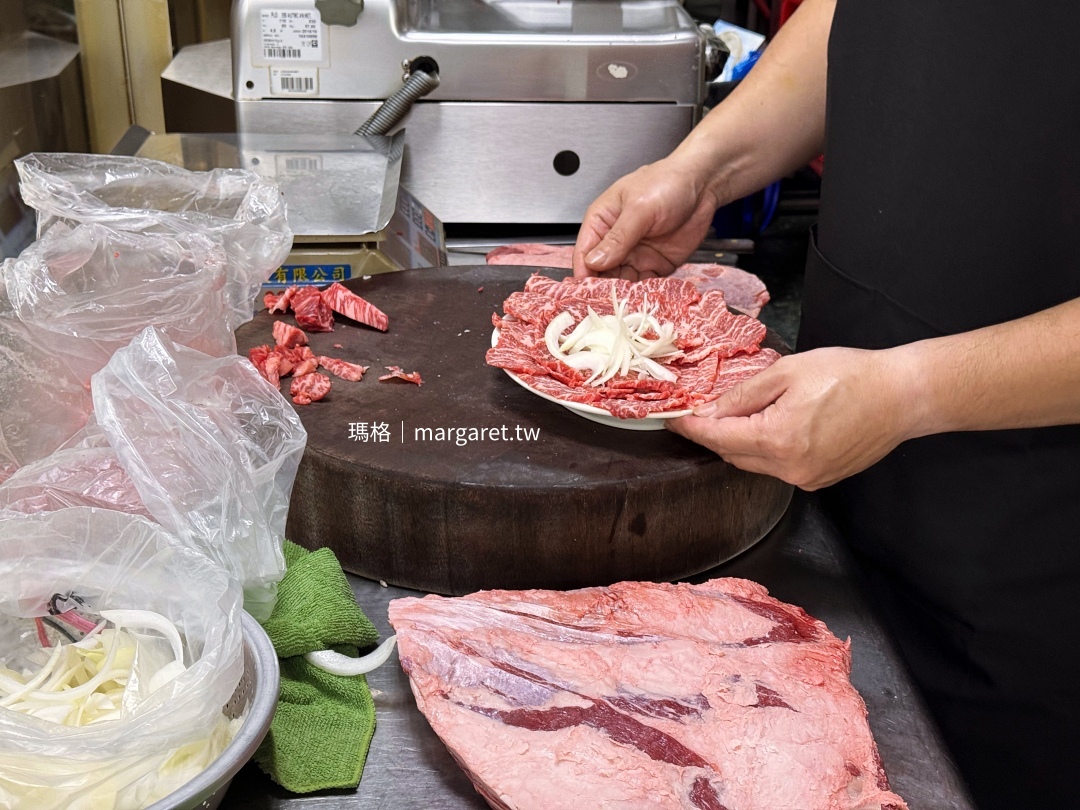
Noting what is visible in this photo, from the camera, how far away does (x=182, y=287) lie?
186 cm

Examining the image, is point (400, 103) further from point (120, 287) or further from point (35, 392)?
point (35, 392)

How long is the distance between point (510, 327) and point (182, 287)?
0.62m

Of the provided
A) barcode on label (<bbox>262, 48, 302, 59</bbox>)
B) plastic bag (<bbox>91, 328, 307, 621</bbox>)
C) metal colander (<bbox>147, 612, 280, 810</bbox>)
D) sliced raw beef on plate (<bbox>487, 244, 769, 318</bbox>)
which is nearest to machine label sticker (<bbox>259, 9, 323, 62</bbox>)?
barcode on label (<bbox>262, 48, 302, 59</bbox>)

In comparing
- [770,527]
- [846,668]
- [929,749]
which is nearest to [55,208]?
[770,527]

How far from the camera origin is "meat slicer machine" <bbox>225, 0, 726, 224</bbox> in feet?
10.3

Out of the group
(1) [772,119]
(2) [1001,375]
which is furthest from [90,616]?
(1) [772,119]

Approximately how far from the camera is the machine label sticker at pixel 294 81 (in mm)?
3168

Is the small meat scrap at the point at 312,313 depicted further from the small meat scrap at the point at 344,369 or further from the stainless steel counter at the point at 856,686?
the stainless steel counter at the point at 856,686

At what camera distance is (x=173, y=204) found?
2260mm

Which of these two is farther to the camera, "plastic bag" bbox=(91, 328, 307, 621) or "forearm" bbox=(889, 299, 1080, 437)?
"forearm" bbox=(889, 299, 1080, 437)

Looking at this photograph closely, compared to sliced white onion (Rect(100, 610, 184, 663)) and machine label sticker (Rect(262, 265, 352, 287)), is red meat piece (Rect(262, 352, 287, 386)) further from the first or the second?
sliced white onion (Rect(100, 610, 184, 663))

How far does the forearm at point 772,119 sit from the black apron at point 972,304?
0.24 meters

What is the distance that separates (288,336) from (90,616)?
2.93 feet

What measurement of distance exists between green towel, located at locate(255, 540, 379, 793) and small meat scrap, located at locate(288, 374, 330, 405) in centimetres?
38
